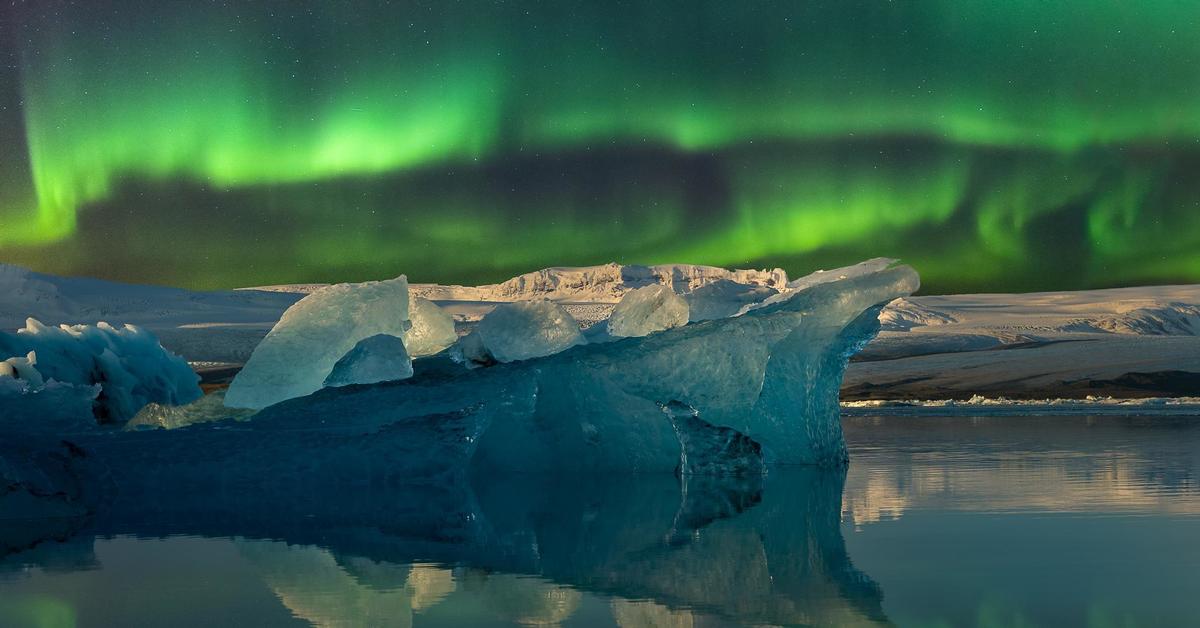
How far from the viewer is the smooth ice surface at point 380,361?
13.5m

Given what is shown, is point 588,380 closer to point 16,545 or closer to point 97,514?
point 97,514

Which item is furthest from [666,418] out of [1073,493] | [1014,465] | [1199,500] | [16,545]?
[16,545]

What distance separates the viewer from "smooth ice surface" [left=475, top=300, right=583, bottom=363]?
44.3 feet

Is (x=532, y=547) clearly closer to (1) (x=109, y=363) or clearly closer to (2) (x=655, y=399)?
(2) (x=655, y=399)

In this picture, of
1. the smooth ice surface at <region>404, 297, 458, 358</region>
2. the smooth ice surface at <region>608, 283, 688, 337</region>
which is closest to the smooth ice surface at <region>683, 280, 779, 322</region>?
the smooth ice surface at <region>608, 283, 688, 337</region>

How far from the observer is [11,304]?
105 meters

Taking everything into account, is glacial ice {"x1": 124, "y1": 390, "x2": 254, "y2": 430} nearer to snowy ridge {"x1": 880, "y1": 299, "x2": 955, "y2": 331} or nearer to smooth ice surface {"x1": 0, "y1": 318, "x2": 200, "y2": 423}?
smooth ice surface {"x1": 0, "y1": 318, "x2": 200, "y2": 423}

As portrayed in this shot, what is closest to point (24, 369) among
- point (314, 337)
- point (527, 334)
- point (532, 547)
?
point (314, 337)

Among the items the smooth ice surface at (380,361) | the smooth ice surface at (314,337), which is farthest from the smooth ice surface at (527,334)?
the smooth ice surface at (314,337)

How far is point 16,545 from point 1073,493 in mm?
7601

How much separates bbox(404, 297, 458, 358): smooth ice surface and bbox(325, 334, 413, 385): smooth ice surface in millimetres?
2647

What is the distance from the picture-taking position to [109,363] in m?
18.0

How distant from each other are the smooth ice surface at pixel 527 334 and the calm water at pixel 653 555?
52.4 inches

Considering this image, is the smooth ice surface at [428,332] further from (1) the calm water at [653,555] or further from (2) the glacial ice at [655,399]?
(1) the calm water at [653,555]
